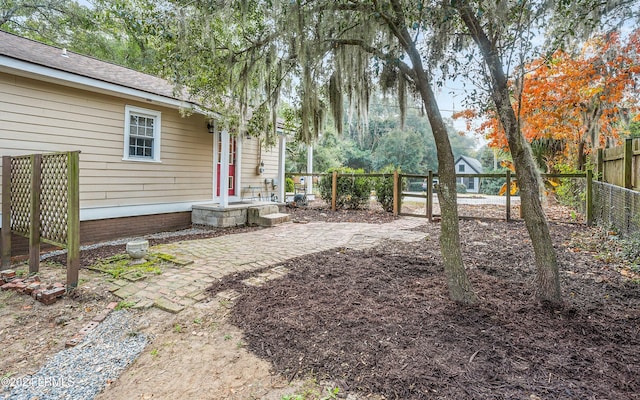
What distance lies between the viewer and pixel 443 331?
2.42 metres

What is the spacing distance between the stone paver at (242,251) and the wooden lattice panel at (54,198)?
103 centimetres

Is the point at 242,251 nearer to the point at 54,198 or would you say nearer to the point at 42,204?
the point at 54,198

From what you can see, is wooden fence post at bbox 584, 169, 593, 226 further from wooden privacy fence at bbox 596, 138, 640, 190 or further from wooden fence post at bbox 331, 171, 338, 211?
wooden fence post at bbox 331, 171, 338, 211

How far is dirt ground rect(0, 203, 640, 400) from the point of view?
190cm

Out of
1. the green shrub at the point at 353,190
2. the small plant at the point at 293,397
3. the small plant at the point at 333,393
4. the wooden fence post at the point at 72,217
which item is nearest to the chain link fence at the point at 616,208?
the small plant at the point at 333,393

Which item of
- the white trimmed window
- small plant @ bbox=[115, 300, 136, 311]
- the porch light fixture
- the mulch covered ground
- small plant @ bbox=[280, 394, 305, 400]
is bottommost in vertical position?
small plant @ bbox=[280, 394, 305, 400]

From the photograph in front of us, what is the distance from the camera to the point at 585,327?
2.45 meters

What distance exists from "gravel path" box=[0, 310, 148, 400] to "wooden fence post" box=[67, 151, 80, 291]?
1.03 metres

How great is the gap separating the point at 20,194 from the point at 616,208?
9.09m

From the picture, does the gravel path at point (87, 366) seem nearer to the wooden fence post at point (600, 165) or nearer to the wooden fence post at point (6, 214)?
the wooden fence post at point (6, 214)

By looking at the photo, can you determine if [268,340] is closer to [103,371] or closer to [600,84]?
[103,371]

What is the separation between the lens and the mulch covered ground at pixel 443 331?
186cm

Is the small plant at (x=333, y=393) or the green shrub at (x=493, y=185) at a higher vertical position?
the green shrub at (x=493, y=185)

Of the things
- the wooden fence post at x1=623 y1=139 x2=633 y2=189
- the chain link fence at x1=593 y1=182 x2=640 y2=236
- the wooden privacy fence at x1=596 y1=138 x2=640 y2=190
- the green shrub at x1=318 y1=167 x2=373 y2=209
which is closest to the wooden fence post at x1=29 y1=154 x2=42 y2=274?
the green shrub at x1=318 y1=167 x2=373 y2=209
